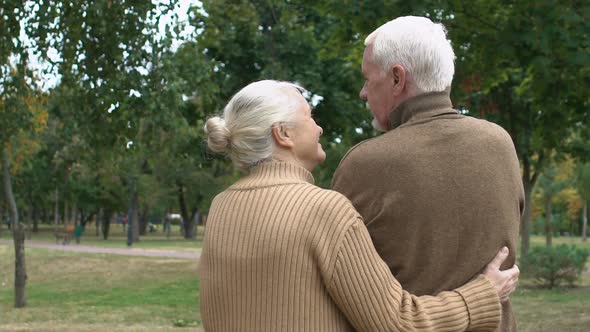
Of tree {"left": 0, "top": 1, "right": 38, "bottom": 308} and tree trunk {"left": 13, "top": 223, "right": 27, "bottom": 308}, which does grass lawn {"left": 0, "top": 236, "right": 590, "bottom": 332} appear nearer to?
tree trunk {"left": 13, "top": 223, "right": 27, "bottom": 308}

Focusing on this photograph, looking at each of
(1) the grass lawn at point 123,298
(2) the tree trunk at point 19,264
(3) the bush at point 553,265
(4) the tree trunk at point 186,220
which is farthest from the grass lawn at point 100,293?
(4) the tree trunk at point 186,220

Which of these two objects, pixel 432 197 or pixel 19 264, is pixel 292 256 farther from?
pixel 19 264

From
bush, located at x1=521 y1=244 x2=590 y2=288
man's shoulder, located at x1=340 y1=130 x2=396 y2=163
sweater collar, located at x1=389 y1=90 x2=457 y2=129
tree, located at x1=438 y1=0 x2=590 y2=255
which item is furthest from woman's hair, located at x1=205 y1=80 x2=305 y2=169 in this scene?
bush, located at x1=521 y1=244 x2=590 y2=288

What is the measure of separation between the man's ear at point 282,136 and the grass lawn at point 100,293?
11580mm

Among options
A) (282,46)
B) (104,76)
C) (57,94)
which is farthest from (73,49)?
(282,46)

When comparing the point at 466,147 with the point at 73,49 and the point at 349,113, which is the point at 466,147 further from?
the point at 349,113

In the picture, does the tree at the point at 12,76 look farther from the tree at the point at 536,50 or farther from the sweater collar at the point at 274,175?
the sweater collar at the point at 274,175

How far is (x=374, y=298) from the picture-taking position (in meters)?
2.20

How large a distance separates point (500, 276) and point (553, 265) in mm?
18138

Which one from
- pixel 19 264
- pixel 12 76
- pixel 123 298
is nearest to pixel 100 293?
pixel 123 298

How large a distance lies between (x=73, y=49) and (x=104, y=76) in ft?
1.40

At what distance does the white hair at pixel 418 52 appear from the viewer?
2.39 m

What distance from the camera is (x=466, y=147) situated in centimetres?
236

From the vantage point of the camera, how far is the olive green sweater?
90.4 inches
